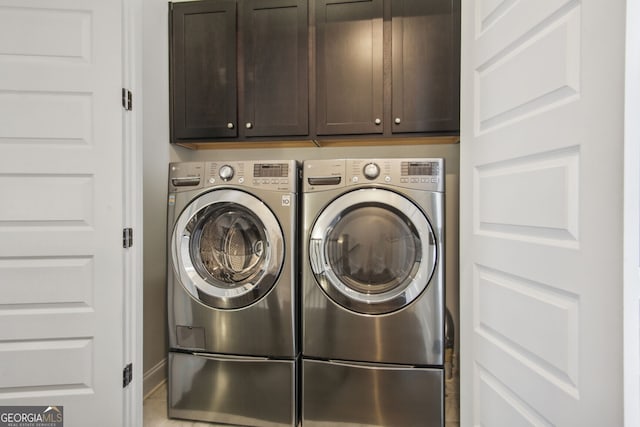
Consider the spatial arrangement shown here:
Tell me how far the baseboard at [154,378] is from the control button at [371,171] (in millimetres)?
1669

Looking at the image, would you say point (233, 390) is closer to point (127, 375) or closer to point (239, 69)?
point (127, 375)

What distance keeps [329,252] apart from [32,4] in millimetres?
1621

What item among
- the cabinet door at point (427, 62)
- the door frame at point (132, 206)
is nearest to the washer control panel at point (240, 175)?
the door frame at point (132, 206)

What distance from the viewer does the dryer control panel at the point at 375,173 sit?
144 cm

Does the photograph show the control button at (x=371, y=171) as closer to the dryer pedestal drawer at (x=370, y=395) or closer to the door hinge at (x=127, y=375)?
the dryer pedestal drawer at (x=370, y=395)

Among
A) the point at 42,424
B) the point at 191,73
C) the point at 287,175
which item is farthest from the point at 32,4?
the point at 42,424

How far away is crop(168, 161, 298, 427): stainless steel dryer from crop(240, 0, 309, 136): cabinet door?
1.53ft

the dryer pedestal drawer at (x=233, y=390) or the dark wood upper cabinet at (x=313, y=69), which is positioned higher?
the dark wood upper cabinet at (x=313, y=69)

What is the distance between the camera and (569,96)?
2.51 ft

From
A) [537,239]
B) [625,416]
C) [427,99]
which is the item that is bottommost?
[625,416]

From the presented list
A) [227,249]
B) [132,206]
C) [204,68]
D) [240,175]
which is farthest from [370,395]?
[204,68]

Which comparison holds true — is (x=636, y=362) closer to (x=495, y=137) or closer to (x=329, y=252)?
(x=495, y=137)

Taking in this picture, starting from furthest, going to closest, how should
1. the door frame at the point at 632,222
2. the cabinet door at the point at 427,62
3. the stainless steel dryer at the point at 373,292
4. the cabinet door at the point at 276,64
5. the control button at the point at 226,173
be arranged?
the cabinet door at the point at 276,64
the cabinet door at the point at 427,62
the control button at the point at 226,173
the stainless steel dryer at the point at 373,292
the door frame at the point at 632,222

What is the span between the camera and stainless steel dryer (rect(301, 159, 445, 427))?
142 cm
